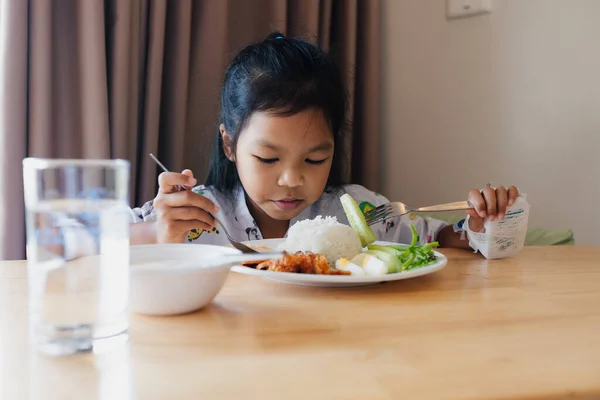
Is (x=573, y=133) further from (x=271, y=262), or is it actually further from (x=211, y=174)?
(x=271, y=262)

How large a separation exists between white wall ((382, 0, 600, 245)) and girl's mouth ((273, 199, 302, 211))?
0.77 m

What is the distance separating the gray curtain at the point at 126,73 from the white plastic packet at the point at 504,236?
93 centimetres

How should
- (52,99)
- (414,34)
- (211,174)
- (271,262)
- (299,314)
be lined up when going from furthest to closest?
(414,34) → (211,174) → (52,99) → (271,262) → (299,314)

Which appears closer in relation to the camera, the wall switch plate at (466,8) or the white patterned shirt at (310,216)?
the white patterned shirt at (310,216)

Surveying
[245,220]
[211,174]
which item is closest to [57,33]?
[211,174]

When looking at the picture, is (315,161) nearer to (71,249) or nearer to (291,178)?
(291,178)

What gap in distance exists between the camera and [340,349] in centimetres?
51

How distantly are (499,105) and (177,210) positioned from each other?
1.18 m

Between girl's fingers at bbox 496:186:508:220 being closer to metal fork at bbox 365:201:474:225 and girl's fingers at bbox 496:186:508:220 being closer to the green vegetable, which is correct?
metal fork at bbox 365:201:474:225

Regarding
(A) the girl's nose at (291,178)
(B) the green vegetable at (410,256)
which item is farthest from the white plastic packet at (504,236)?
(A) the girl's nose at (291,178)

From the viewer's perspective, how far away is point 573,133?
162 cm

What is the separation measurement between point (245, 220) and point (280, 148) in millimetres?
310

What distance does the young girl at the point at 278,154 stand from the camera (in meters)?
1.27

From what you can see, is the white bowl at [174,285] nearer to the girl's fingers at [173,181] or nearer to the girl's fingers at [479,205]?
the girl's fingers at [173,181]
